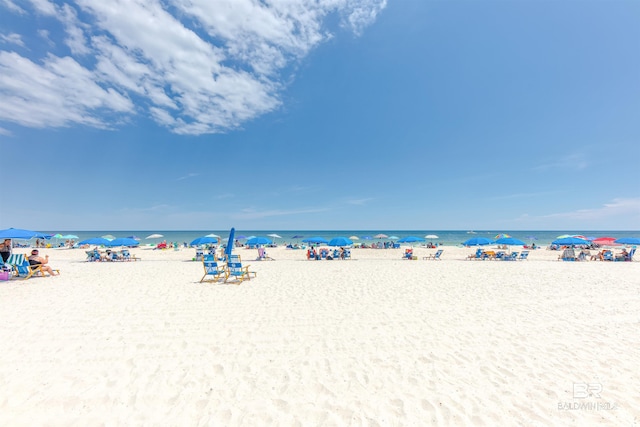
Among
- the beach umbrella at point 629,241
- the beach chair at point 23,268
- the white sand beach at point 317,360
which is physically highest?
the beach umbrella at point 629,241

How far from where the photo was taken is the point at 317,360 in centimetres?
426

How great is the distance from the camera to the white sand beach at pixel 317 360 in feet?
10.2

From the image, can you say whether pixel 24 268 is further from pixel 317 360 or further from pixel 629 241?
pixel 629 241

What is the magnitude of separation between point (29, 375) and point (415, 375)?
205 inches

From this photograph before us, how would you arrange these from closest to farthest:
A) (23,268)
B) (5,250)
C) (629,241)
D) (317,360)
Answer: 1. (317,360)
2. (23,268)
3. (5,250)
4. (629,241)

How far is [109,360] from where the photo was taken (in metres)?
4.22

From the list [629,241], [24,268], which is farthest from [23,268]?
[629,241]

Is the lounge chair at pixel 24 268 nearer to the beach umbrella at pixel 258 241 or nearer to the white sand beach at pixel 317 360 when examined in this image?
the white sand beach at pixel 317 360

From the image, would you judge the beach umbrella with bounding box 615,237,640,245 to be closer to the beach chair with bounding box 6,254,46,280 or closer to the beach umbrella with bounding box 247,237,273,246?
the beach umbrella with bounding box 247,237,273,246

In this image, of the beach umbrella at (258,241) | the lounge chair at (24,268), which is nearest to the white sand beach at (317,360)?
the lounge chair at (24,268)

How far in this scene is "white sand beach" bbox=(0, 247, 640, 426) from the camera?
3.12 meters

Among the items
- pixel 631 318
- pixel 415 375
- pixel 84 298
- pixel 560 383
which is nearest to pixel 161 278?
pixel 84 298

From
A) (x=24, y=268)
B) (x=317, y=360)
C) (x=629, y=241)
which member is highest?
(x=629, y=241)

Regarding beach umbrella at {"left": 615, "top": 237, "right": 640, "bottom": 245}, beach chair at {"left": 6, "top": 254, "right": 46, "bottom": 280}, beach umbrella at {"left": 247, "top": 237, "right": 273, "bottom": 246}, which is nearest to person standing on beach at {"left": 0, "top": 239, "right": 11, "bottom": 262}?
beach chair at {"left": 6, "top": 254, "right": 46, "bottom": 280}
